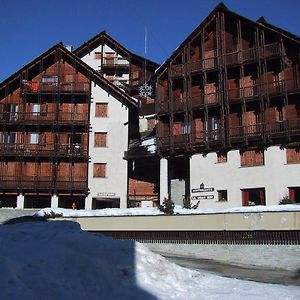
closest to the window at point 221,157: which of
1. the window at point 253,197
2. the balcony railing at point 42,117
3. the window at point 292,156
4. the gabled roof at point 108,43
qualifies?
the window at point 253,197

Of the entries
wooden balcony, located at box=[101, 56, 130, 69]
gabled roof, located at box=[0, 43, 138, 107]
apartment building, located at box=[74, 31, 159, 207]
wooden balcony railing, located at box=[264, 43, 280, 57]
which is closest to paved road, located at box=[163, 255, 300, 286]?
wooden balcony railing, located at box=[264, 43, 280, 57]

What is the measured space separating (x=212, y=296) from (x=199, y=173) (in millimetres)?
27840

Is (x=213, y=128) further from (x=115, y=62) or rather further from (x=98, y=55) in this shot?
(x=98, y=55)

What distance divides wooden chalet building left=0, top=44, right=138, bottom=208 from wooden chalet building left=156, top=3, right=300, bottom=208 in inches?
254

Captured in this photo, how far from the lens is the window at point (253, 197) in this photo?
1382 inches

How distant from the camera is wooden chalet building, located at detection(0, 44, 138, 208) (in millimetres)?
45188

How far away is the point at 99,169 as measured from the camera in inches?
1791

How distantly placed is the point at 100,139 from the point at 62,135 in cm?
395

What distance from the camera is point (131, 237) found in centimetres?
2733

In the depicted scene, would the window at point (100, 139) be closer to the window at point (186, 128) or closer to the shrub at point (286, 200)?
the window at point (186, 128)

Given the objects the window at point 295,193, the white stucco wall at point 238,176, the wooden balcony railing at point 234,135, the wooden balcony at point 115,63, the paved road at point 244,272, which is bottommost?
the paved road at point 244,272

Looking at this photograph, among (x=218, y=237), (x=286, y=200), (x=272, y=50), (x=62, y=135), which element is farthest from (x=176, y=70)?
(x=218, y=237)

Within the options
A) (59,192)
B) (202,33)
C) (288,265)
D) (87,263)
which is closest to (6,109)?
(59,192)

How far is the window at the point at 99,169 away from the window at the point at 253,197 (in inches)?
585
